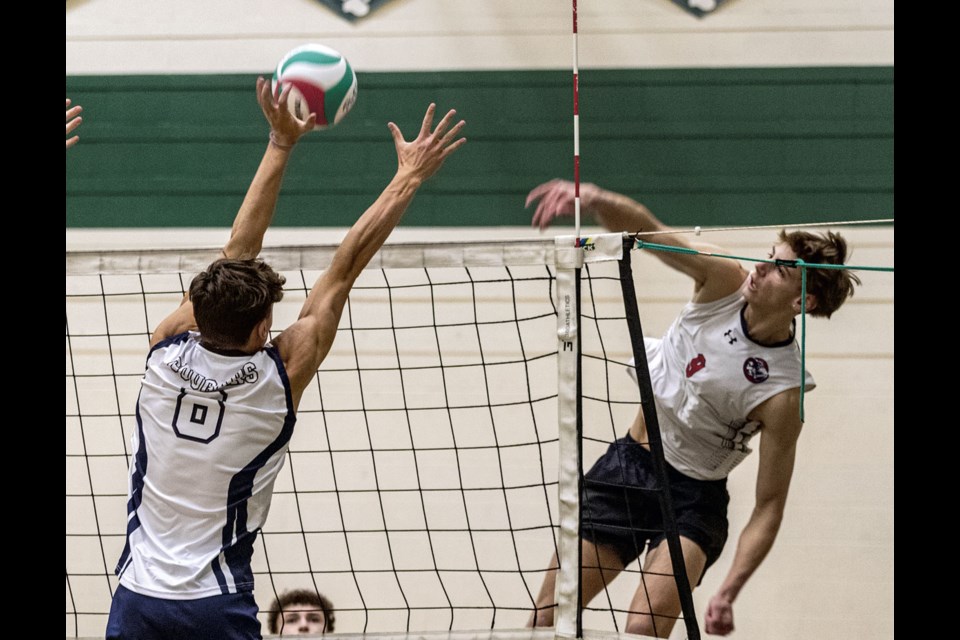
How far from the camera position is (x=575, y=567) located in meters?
3.42

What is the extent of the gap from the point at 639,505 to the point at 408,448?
4.73ft

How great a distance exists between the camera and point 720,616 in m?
3.47

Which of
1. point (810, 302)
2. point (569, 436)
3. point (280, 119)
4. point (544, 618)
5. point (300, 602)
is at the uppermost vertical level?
point (280, 119)

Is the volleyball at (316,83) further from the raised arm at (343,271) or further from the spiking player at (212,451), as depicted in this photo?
the spiking player at (212,451)

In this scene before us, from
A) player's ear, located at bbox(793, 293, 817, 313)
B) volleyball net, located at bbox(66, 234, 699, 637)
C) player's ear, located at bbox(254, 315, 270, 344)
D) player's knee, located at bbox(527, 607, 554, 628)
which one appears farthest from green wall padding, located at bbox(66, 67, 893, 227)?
player's ear, located at bbox(254, 315, 270, 344)

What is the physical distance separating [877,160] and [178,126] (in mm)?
3387

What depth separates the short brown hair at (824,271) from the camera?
357 centimetres

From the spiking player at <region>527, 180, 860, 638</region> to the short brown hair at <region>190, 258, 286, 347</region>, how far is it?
1.28 meters

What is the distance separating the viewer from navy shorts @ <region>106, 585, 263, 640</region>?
2568 millimetres

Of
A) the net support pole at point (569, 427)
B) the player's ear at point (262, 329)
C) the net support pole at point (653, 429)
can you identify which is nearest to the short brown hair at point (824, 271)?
the net support pole at point (653, 429)

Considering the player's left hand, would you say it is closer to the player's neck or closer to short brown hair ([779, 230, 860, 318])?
short brown hair ([779, 230, 860, 318])

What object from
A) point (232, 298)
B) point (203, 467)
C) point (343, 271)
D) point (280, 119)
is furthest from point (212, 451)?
point (280, 119)

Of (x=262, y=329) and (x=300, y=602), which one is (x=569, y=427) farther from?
(x=300, y=602)

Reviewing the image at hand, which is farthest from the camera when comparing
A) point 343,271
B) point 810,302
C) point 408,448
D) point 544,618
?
point 408,448
